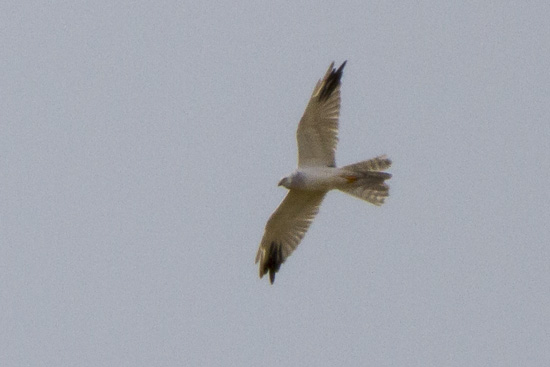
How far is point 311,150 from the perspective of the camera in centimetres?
1912

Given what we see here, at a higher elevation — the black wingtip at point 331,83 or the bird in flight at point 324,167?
the black wingtip at point 331,83

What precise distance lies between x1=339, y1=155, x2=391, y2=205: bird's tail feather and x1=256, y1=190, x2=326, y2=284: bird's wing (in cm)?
66

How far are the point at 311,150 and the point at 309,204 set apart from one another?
103 centimetres

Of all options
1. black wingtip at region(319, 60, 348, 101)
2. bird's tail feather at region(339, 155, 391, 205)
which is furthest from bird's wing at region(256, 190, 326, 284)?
black wingtip at region(319, 60, 348, 101)

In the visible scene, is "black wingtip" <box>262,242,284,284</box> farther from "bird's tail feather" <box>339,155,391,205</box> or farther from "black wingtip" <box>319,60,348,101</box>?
"black wingtip" <box>319,60,348,101</box>

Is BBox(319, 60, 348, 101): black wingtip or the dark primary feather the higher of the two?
BBox(319, 60, 348, 101): black wingtip

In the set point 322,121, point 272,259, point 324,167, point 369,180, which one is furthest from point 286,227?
point 322,121

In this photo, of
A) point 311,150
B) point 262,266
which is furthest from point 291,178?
point 262,266

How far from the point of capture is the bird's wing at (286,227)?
19.7 meters

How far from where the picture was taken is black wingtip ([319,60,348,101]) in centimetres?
1891

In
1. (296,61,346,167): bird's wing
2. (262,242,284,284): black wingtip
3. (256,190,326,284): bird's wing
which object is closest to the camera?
(296,61,346,167): bird's wing

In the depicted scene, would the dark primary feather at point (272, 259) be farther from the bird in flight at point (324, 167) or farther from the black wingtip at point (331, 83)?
the black wingtip at point (331, 83)

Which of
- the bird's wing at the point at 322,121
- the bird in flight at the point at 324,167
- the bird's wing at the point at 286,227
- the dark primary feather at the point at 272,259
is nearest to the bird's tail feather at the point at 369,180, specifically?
the bird in flight at the point at 324,167

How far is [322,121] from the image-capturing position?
1891 cm
